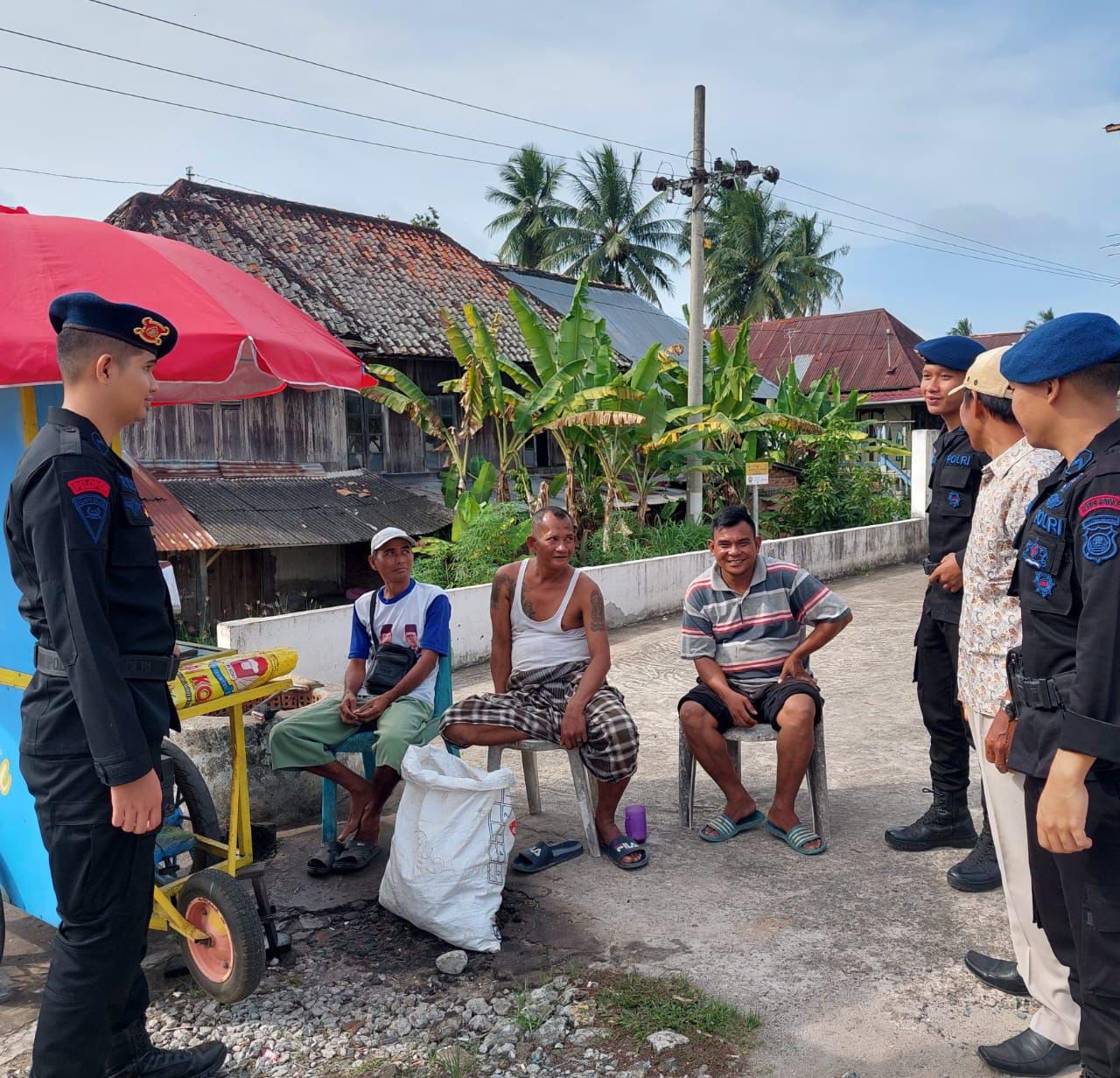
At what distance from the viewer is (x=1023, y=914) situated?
2.94 metres

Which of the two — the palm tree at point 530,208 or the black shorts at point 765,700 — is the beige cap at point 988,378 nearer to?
the black shorts at point 765,700

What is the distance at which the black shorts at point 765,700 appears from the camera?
4387 millimetres

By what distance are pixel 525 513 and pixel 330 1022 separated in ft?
27.6

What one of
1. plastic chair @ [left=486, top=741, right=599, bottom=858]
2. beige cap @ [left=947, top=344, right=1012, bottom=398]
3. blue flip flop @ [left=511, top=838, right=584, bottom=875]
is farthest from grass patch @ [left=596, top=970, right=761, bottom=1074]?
beige cap @ [left=947, top=344, right=1012, bottom=398]

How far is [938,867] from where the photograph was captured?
13.6ft

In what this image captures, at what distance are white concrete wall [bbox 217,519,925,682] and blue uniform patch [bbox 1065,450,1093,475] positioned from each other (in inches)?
226

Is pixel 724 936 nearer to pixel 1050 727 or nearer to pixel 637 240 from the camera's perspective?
pixel 1050 727

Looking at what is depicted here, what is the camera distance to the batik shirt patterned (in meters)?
3.10

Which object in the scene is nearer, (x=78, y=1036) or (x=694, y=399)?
(x=78, y=1036)

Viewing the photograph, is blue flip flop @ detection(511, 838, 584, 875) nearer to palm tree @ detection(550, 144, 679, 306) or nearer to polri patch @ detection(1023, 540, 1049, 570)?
polri patch @ detection(1023, 540, 1049, 570)

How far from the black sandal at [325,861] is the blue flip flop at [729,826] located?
65.4 inches

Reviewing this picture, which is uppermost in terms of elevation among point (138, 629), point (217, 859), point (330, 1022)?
point (138, 629)

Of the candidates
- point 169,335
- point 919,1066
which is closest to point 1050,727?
point 919,1066

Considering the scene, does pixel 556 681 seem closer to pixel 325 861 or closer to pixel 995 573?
pixel 325 861
